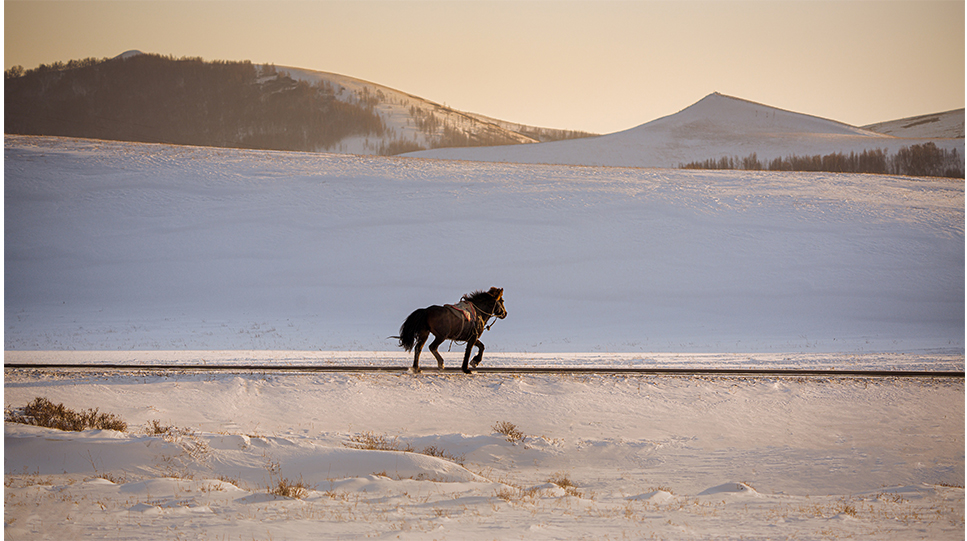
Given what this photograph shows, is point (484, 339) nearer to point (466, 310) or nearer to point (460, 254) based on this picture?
point (460, 254)

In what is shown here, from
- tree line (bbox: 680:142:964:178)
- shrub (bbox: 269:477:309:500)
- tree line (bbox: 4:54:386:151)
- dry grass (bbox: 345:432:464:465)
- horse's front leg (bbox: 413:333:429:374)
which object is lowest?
dry grass (bbox: 345:432:464:465)

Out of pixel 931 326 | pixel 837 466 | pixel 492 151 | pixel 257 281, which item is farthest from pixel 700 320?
pixel 492 151

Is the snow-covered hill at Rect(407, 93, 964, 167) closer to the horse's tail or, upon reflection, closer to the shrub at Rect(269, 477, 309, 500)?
the horse's tail

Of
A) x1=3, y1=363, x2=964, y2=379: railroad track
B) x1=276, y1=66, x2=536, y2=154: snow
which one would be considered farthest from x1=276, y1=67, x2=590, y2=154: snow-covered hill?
x1=3, y1=363, x2=964, y2=379: railroad track

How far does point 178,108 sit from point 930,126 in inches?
3169

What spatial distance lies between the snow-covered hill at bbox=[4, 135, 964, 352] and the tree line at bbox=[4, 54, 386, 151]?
361cm

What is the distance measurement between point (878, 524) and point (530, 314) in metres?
21.6

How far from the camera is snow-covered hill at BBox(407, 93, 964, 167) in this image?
278 ft

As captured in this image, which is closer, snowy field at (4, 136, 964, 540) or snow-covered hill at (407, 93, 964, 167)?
snowy field at (4, 136, 964, 540)

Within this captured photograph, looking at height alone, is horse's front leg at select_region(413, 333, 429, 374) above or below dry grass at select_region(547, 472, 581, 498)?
above

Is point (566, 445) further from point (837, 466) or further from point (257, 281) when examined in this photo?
point (257, 281)

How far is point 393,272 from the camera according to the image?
3297 cm

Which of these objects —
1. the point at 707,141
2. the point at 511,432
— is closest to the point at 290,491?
the point at 511,432

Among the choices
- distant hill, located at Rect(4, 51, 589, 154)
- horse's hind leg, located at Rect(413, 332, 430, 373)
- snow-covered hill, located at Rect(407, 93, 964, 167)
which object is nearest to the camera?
horse's hind leg, located at Rect(413, 332, 430, 373)
